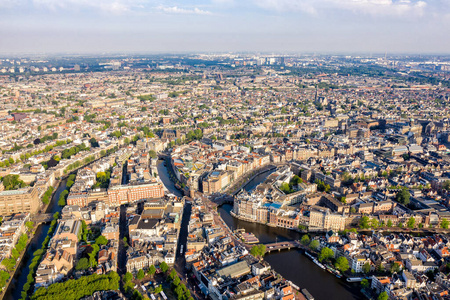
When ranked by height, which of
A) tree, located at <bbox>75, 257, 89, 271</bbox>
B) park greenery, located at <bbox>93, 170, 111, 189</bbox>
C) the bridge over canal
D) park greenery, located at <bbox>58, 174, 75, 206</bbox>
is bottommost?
the bridge over canal

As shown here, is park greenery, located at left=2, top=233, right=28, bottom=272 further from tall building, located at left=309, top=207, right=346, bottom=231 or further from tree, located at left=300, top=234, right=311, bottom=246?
tall building, located at left=309, top=207, right=346, bottom=231

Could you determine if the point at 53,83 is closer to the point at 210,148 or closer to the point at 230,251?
the point at 210,148

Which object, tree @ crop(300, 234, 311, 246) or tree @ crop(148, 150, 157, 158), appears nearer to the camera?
tree @ crop(300, 234, 311, 246)

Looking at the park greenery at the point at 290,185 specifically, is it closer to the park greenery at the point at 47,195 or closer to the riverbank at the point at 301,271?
the riverbank at the point at 301,271

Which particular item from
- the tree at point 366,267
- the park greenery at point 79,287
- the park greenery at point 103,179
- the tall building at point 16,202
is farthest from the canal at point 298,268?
the tall building at point 16,202

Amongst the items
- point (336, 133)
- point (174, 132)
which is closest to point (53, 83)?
point (174, 132)

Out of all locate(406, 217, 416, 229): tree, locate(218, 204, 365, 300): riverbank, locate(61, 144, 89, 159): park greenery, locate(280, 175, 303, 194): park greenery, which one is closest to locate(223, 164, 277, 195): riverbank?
locate(280, 175, 303, 194): park greenery
